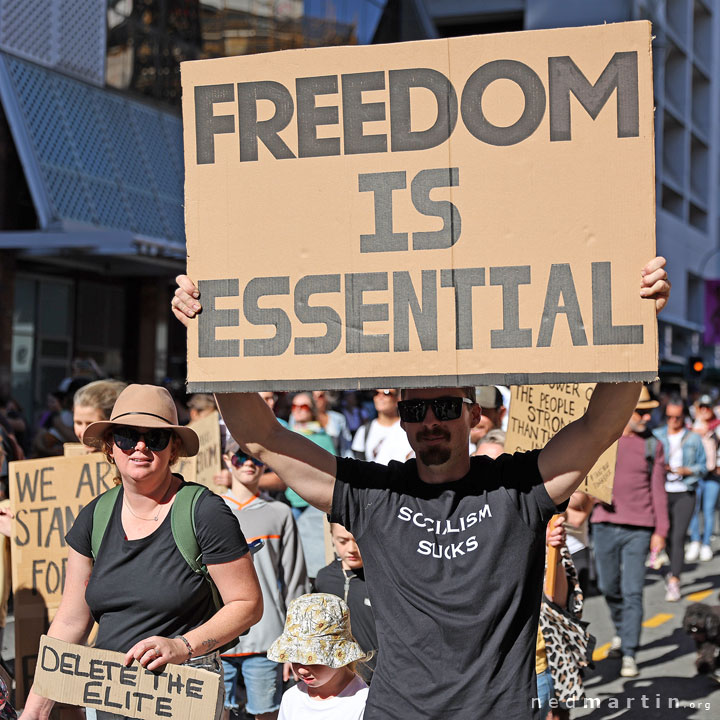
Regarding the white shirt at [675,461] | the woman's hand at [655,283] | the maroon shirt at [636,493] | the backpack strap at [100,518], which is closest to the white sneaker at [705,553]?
the white shirt at [675,461]

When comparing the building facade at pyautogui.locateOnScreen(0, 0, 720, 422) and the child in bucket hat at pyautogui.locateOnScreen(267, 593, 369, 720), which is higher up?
the building facade at pyautogui.locateOnScreen(0, 0, 720, 422)

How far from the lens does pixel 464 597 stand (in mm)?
3324

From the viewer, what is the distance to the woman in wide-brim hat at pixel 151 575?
3754 millimetres

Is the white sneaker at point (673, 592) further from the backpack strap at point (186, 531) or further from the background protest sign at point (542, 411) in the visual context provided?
the backpack strap at point (186, 531)

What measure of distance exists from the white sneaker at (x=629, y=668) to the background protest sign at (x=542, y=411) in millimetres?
2440

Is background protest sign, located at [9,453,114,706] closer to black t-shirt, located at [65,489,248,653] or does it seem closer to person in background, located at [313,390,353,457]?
black t-shirt, located at [65,489,248,653]

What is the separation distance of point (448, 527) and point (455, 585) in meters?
0.17

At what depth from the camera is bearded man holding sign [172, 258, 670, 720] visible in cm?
329

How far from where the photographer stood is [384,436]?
8547 millimetres

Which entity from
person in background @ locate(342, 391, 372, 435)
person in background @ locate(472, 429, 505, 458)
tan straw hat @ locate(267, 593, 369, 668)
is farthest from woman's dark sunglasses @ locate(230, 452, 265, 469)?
person in background @ locate(342, 391, 372, 435)

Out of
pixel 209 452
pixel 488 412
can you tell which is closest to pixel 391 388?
pixel 488 412

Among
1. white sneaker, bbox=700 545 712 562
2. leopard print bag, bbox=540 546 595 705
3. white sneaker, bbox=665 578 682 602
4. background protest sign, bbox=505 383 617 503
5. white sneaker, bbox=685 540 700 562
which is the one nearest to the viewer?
leopard print bag, bbox=540 546 595 705

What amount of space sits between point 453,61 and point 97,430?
1.80 m

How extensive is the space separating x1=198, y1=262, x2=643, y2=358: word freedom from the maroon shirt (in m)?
5.52
